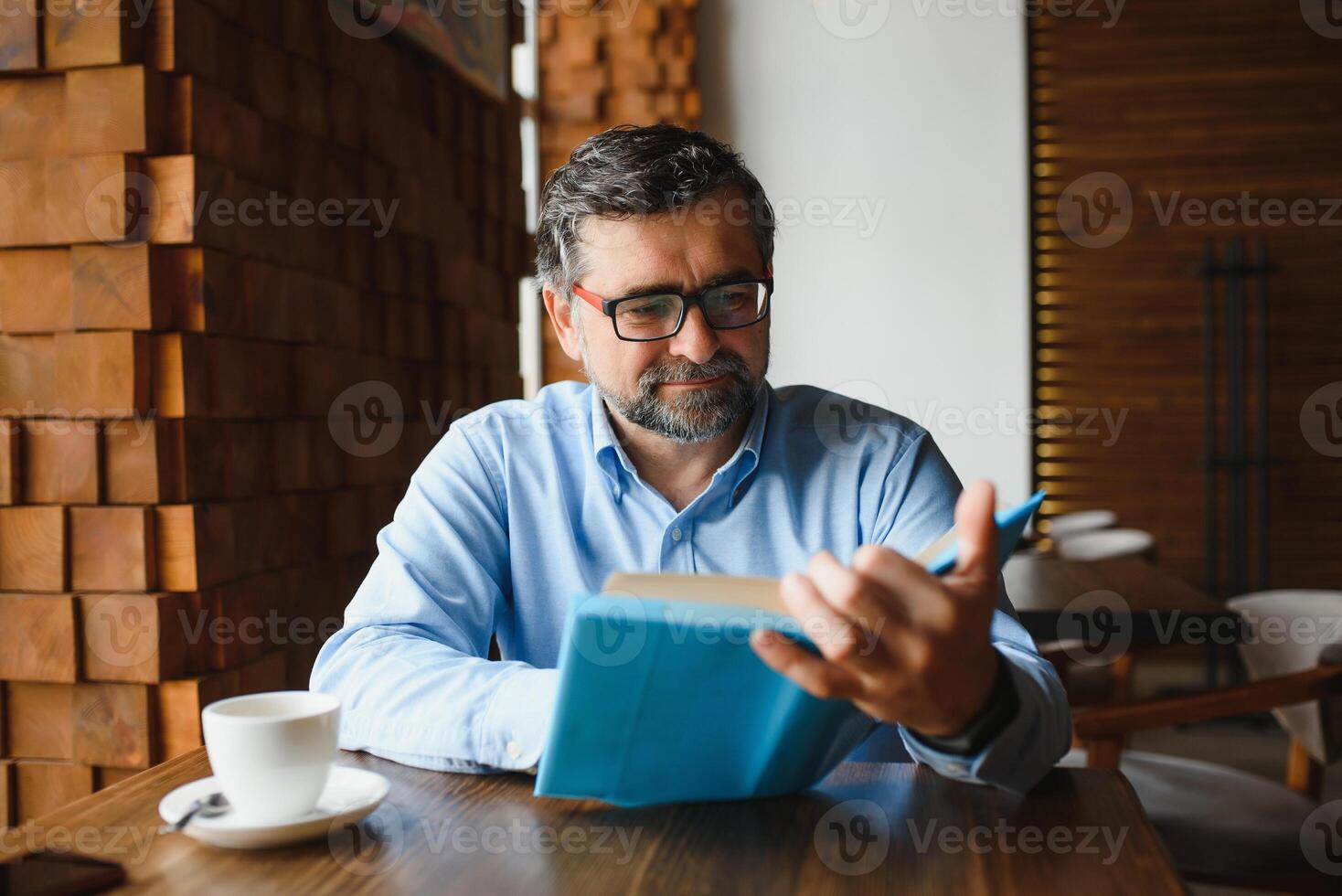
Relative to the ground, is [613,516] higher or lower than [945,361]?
lower

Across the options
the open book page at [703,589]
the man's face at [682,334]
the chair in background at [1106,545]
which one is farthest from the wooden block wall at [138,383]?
the chair in background at [1106,545]

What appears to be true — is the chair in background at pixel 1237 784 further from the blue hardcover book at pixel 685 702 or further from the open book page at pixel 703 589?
the open book page at pixel 703 589

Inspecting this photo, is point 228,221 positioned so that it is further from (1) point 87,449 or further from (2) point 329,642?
(2) point 329,642

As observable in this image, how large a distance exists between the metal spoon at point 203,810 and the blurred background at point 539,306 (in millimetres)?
963

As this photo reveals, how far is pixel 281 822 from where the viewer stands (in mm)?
909

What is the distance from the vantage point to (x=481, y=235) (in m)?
3.17

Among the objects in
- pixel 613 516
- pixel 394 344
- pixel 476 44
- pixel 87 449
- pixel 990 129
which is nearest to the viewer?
pixel 613 516

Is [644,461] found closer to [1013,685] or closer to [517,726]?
[517,726]

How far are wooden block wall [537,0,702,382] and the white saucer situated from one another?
390cm

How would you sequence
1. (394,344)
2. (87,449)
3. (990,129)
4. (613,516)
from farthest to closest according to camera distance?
(990,129) < (394,344) < (87,449) < (613,516)

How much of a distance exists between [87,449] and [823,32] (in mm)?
4216

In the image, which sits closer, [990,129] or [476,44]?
[476,44]

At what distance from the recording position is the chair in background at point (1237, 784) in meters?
1.89

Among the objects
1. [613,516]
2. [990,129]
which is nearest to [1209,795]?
[613,516]
